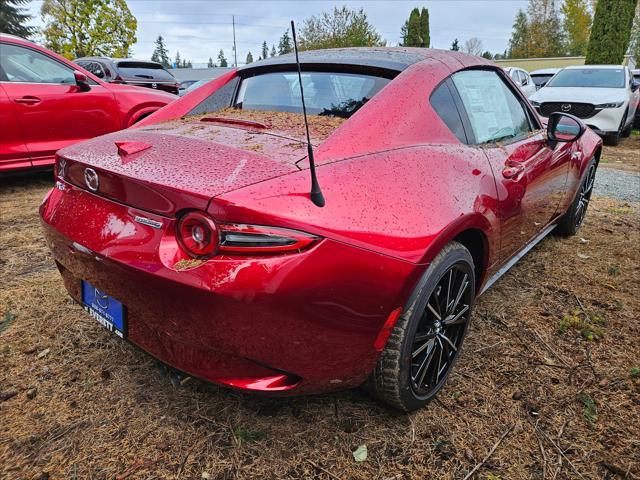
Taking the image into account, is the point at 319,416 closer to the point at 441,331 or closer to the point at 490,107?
the point at 441,331

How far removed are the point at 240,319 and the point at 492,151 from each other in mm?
1522

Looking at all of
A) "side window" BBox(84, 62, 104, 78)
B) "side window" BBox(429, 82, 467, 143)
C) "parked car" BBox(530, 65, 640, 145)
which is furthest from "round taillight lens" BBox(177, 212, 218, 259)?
"side window" BBox(84, 62, 104, 78)

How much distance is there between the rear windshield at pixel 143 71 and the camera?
10242mm

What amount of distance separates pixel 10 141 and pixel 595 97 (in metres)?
10.1

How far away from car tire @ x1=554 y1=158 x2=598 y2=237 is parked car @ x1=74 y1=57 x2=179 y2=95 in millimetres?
9188

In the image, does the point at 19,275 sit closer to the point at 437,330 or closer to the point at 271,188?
the point at 271,188

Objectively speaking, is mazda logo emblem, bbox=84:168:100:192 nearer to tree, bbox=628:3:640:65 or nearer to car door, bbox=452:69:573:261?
car door, bbox=452:69:573:261

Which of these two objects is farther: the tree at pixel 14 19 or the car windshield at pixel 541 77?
the tree at pixel 14 19

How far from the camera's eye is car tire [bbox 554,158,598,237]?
12.2 feet

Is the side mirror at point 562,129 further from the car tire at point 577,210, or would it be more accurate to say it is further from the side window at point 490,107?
the car tire at point 577,210


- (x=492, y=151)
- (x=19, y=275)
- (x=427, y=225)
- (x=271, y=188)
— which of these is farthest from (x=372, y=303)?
(x=19, y=275)

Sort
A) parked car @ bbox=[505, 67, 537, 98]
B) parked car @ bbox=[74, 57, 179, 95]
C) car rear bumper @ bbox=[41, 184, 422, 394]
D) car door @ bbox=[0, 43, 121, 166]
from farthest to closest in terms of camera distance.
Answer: parked car @ bbox=[505, 67, 537, 98]
parked car @ bbox=[74, 57, 179, 95]
car door @ bbox=[0, 43, 121, 166]
car rear bumper @ bbox=[41, 184, 422, 394]

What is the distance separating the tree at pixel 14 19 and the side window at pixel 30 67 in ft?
127

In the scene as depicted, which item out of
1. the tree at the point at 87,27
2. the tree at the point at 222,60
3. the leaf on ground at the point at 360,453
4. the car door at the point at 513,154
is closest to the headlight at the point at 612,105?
the car door at the point at 513,154
